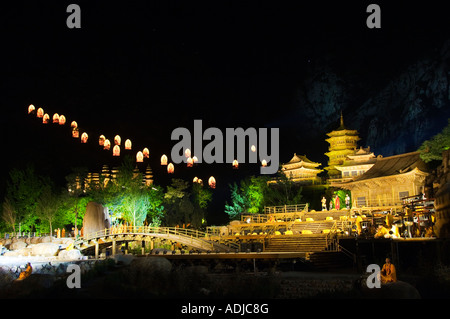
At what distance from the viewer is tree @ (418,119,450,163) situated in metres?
32.6

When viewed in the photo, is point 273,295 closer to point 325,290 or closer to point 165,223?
point 325,290

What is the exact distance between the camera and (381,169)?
3909 centimetres

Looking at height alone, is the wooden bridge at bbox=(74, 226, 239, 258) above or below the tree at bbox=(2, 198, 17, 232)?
below

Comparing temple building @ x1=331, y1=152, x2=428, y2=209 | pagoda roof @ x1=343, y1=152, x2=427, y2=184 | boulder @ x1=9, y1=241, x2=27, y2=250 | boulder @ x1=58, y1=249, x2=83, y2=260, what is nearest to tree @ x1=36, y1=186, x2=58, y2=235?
boulder @ x1=9, y1=241, x2=27, y2=250

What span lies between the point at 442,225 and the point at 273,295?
8167 mm

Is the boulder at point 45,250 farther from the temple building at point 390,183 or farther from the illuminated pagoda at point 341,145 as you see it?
the illuminated pagoda at point 341,145

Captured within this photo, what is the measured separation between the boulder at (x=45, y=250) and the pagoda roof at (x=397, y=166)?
82.6ft

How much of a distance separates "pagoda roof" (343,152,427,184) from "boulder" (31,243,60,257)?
82.6 ft

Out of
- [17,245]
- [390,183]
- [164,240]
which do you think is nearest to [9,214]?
[17,245]

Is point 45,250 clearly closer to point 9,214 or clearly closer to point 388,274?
point 9,214
